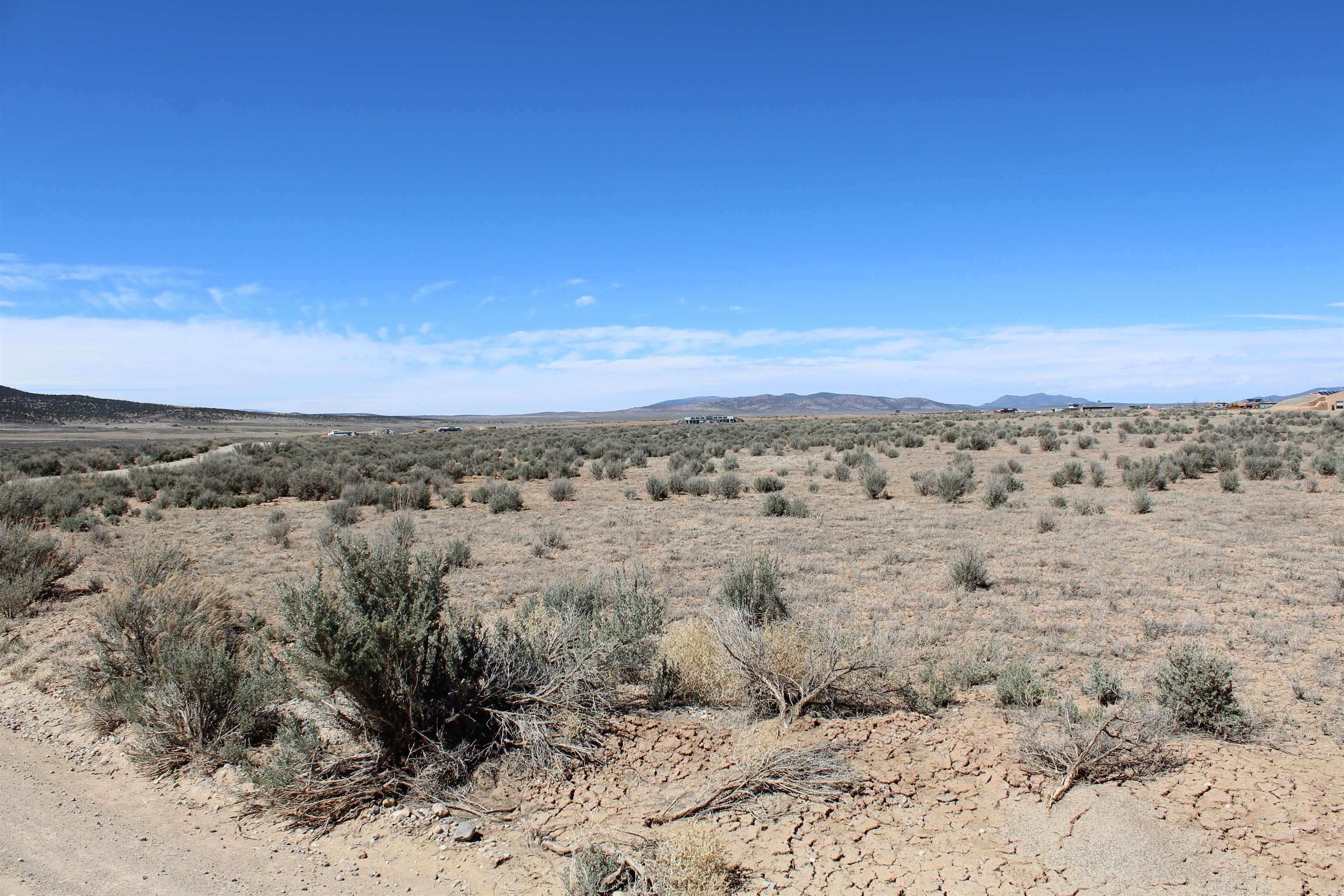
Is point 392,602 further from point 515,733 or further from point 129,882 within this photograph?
point 129,882

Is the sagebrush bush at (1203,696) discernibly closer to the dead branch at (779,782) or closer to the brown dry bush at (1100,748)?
the brown dry bush at (1100,748)

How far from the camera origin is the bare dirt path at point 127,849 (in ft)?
12.3

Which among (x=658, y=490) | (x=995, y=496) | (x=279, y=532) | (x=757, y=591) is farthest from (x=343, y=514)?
(x=995, y=496)

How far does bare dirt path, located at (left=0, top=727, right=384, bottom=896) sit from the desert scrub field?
0.97 ft

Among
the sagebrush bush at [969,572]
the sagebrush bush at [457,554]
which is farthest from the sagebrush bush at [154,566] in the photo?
the sagebrush bush at [969,572]

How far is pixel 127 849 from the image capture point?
408 centimetres

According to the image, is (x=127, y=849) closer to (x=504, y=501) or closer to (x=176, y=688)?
(x=176, y=688)

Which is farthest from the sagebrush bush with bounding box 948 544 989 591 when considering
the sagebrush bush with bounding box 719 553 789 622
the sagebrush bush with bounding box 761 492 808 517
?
the sagebrush bush with bounding box 761 492 808 517

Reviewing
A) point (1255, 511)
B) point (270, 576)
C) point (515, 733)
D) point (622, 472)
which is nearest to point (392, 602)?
point (515, 733)

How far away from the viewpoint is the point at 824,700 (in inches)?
217

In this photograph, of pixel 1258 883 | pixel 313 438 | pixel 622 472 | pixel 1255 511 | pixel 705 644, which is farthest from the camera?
pixel 313 438

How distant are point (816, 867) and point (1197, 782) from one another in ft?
8.17

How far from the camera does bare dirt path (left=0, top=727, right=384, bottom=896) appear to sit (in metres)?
3.74

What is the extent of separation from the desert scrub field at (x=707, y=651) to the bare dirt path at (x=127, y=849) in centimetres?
29
